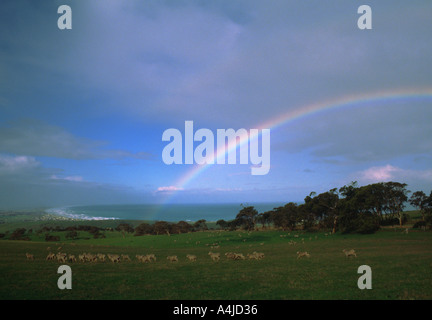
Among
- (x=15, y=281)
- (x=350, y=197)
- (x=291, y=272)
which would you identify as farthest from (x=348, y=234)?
(x=15, y=281)

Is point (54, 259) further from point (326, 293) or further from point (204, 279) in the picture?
→ point (326, 293)

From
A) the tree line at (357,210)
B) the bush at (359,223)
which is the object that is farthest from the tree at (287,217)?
the bush at (359,223)

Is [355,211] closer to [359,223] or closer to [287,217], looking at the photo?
[359,223]

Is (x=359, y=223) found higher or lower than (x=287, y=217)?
higher

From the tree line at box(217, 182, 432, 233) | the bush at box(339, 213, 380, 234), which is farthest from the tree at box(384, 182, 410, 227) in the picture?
the bush at box(339, 213, 380, 234)

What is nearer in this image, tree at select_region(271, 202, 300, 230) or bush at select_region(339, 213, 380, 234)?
bush at select_region(339, 213, 380, 234)

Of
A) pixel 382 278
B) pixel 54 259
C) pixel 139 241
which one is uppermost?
pixel 382 278

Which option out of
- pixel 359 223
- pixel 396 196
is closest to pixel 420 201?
pixel 396 196

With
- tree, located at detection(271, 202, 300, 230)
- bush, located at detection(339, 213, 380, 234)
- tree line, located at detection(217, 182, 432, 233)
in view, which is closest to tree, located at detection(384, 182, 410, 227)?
tree line, located at detection(217, 182, 432, 233)

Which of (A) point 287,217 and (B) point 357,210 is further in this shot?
(A) point 287,217

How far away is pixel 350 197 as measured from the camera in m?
79.8

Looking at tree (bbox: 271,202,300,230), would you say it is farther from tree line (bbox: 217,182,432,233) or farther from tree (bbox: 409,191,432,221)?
tree (bbox: 409,191,432,221)

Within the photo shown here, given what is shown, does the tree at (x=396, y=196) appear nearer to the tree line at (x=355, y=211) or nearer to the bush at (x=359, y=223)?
the tree line at (x=355, y=211)
